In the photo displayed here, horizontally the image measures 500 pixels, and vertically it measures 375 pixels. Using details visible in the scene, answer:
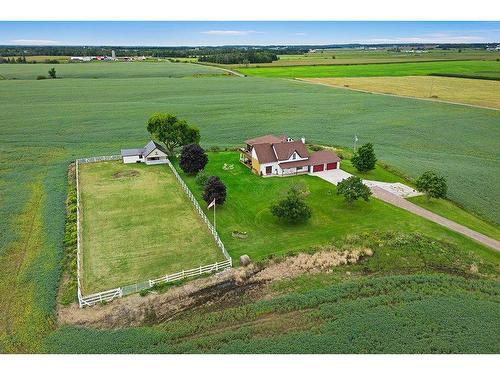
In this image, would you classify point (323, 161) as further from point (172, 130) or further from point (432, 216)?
point (172, 130)

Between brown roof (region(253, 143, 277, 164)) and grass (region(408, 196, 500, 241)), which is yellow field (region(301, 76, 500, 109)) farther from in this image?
brown roof (region(253, 143, 277, 164))

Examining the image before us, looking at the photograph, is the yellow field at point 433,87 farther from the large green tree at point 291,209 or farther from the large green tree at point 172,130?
the large green tree at point 291,209

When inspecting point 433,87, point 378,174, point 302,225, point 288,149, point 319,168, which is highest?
point 433,87

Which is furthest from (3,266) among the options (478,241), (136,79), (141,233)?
(136,79)

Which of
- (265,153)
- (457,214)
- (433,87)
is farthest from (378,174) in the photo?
(433,87)

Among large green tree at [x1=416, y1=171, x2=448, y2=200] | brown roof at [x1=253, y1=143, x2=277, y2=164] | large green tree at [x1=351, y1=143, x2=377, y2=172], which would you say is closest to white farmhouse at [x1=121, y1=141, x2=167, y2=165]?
brown roof at [x1=253, y1=143, x2=277, y2=164]

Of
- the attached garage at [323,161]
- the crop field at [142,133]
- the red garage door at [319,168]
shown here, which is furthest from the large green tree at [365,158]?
the crop field at [142,133]
